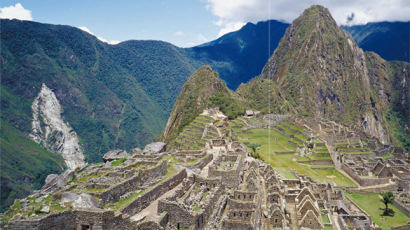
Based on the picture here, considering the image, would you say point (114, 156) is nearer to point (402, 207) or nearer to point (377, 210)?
point (377, 210)

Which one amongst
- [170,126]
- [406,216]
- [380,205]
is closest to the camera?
[406,216]

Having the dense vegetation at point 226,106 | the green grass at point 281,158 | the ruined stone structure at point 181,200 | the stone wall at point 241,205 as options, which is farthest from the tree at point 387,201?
the dense vegetation at point 226,106

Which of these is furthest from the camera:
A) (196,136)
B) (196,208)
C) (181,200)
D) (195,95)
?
(195,95)

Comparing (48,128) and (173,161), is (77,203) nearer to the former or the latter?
(173,161)

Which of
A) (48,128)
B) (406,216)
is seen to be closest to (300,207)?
(406,216)

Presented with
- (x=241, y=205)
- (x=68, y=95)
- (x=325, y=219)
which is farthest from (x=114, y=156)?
(x=68, y=95)

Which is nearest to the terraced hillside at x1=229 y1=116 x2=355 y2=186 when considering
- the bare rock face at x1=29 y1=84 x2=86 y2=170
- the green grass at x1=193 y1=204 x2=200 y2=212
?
the green grass at x1=193 y1=204 x2=200 y2=212

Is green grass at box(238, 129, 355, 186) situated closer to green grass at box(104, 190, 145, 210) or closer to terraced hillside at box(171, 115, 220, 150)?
terraced hillside at box(171, 115, 220, 150)
